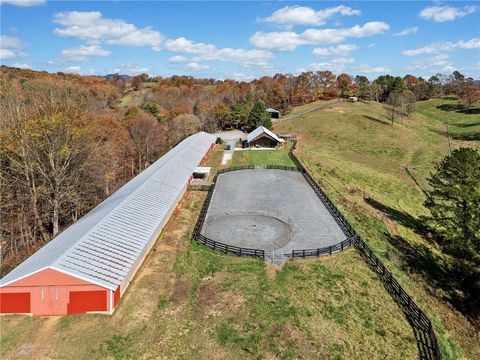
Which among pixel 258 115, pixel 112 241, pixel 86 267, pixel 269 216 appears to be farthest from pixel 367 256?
pixel 258 115

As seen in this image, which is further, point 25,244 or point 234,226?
point 25,244

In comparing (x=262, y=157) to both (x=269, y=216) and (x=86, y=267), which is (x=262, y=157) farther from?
(x=86, y=267)

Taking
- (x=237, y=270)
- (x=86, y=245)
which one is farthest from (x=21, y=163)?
(x=237, y=270)

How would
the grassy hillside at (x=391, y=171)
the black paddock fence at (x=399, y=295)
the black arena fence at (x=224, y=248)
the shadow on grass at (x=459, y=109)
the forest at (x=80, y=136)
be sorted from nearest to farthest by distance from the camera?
the black paddock fence at (x=399, y=295) → the grassy hillside at (x=391, y=171) → the black arena fence at (x=224, y=248) → the forest at (x=80, y=136) → the shadow on grass at (x=459, y=109)

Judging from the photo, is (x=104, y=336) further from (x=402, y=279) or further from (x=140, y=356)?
(x=402, y=279)

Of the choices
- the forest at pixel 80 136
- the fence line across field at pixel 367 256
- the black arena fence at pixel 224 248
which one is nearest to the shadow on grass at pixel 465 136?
the forest at pixel 80 136

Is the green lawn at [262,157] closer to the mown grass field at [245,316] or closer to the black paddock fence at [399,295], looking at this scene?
the black paddock fence at [399,295]
